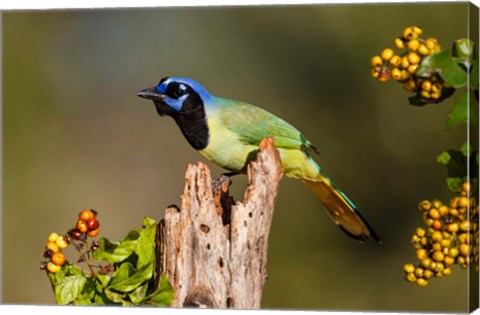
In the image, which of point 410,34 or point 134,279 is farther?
point 134,279

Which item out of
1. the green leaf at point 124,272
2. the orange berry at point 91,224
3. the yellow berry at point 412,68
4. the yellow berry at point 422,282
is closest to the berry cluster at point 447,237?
the yellow berry at point 422,282

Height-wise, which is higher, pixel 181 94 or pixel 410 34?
pixel 410 34

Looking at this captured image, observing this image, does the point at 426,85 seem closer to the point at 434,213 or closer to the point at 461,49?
the point at 461,49

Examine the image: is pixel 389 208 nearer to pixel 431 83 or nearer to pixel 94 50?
pixel 431 83

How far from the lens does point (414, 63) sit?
5230mm

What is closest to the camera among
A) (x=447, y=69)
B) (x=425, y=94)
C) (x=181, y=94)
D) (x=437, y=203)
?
(x=447, y=69)

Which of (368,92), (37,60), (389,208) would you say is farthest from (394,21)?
(37,60)

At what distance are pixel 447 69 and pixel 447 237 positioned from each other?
0.73 meters

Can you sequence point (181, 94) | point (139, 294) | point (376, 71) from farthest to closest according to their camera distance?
point (181, 94) → point (139, 294) → point (376, 71)

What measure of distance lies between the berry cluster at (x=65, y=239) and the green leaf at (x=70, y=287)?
0.07 metres

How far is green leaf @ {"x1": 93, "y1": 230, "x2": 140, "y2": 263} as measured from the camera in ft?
18.1

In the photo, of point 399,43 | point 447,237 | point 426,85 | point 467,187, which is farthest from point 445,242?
point 399,43

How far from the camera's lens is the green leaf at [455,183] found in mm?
5312

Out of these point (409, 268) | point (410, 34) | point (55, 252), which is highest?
point (410, 34)
